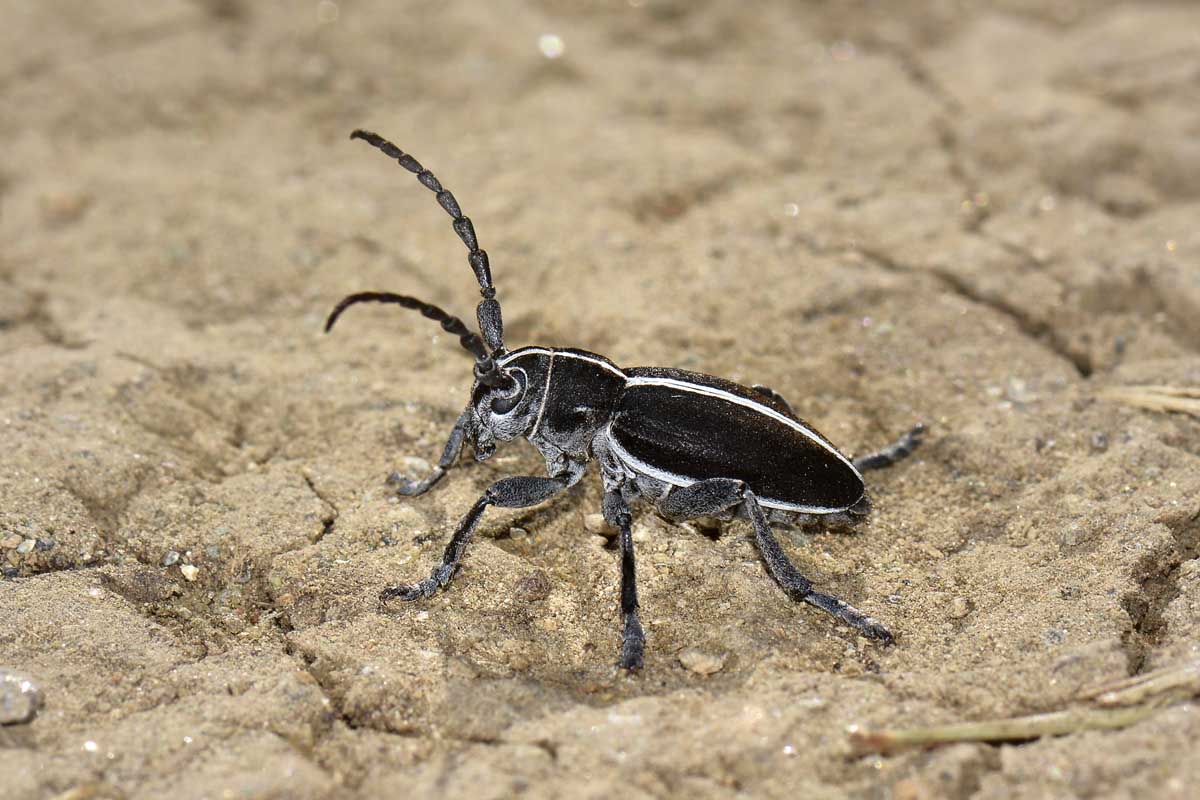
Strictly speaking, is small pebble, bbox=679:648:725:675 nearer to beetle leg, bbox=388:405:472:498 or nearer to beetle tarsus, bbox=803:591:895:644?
beetle tarsus, bbox=803:591:895:644

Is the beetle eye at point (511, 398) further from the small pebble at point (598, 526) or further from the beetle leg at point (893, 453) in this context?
the beetle leg at point (893, 453)

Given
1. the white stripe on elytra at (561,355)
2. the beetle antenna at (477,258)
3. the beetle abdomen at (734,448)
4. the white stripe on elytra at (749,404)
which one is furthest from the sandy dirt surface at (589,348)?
the beetle antenna at (477,258)

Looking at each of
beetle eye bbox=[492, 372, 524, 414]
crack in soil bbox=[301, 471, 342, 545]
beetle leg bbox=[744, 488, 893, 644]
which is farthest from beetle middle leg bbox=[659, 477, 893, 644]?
crack in soil bbox=[301, 471, 342, 545]

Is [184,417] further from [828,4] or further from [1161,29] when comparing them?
[1161,29]

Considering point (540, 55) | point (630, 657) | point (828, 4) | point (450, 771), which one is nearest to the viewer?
→ point (450, 771)

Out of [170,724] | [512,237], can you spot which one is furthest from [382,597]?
[512,237]
